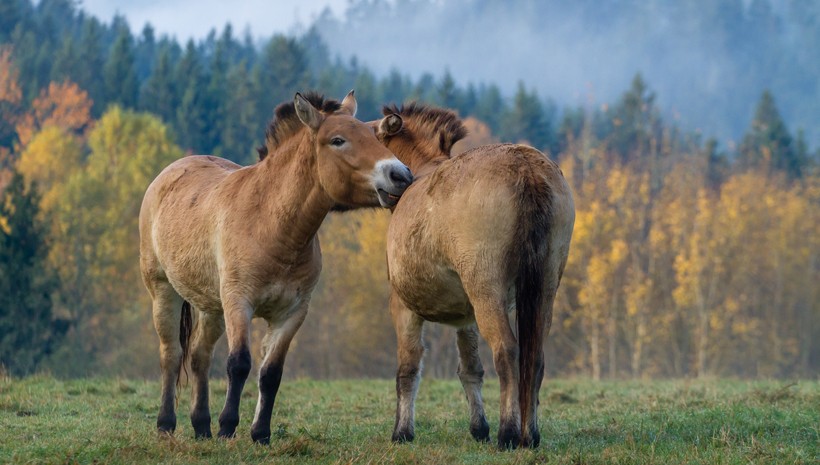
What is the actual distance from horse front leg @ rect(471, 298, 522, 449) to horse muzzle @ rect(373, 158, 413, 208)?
3.86 ft

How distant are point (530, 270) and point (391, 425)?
2.87 meters

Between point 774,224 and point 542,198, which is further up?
point 774,224

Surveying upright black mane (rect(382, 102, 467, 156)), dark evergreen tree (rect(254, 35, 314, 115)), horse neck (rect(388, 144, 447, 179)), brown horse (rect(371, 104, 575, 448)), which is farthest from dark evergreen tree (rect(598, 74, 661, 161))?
brown horse (rect(371, 104, 575, 448))

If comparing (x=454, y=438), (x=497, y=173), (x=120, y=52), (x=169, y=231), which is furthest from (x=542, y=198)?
(x=120, y=52)

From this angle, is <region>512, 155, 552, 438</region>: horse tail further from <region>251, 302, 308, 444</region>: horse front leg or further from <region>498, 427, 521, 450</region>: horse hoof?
<region>251, 302, 308, 444</region>: horse front leg

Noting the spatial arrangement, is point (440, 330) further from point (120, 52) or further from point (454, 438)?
point (120, 52)

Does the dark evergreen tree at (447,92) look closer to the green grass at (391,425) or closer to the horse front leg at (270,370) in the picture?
the green grass at (391,425)

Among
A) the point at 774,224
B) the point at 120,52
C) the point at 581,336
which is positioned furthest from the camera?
the point at 120,52

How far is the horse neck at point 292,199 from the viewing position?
7.32 metres

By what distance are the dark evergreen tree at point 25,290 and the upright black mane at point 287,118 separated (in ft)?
86.7

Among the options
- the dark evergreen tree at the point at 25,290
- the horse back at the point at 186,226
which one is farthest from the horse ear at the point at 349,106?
the dark evergreen tree at the point at 25,290

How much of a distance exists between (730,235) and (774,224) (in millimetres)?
6287

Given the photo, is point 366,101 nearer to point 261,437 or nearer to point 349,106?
point 349,106

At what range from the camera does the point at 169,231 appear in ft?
26.9
